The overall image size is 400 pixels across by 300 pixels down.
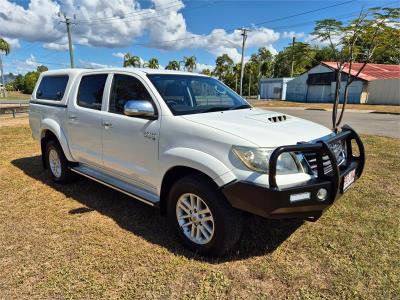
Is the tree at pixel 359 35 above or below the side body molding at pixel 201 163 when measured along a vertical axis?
above

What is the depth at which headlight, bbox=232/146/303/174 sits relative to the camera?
2.76 meters

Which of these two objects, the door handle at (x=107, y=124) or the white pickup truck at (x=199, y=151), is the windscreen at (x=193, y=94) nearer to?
the white pickup truck at (x=199, y=151)

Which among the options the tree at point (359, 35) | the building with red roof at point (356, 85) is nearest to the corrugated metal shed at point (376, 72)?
the building with red roof at point (356, 85)

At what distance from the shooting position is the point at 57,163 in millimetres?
5473

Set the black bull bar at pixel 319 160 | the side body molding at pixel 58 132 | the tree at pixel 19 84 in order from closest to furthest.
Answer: the black bull bar at pixel 319 160
the side body molding at pixel 58 132
the tree at pixel 19 84

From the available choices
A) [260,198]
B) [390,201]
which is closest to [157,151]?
[260,198]

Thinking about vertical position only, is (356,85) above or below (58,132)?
above

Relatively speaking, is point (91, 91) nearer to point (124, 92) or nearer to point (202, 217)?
point (124, 92)

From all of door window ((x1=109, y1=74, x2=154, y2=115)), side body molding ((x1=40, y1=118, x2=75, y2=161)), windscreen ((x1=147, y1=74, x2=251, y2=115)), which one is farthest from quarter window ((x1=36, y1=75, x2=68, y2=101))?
windscreen ((x1=147, y1=74, x2=251, y2=115))

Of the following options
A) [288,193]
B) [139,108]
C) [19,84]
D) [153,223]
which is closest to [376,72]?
[153,223]

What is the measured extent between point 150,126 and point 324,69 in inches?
1556

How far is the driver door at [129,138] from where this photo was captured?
11.6ft

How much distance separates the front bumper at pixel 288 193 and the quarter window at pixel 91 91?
7.95 ft

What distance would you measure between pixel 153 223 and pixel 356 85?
3679 centimetres
